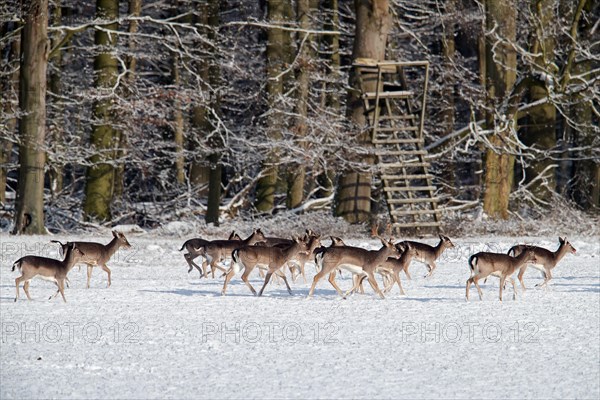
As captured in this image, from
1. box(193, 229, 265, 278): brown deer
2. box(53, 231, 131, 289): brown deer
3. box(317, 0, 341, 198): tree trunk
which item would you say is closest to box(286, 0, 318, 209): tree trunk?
box(317, 0, 341, 198): tree trunk

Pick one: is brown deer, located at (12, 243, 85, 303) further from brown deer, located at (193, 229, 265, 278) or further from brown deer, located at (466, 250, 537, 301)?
brown deer, located at (466, 250, 537, 301)

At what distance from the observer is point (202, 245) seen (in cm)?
1656

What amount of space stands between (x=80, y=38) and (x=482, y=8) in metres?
12.8

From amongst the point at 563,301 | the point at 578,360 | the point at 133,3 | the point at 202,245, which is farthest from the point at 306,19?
the point at 578,360

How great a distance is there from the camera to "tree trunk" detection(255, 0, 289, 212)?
27.5 meters

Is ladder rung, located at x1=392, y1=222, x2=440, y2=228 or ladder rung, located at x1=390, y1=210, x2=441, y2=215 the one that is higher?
ladder rung, located at x1=390, y1=210, x2=441, y2=215

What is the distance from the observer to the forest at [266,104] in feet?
80.8

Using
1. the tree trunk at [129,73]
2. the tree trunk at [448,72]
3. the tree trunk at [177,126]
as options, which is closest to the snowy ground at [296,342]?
the tree trunk at [129,73]

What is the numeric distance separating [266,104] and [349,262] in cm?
1600

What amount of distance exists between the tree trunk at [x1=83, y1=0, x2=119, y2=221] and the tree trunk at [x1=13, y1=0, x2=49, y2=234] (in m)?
3.29

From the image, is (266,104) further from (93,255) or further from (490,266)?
(490,266)

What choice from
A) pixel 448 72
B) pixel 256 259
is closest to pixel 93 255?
pixel 256 259

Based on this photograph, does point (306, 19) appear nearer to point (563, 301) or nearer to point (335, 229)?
point (335, 229)

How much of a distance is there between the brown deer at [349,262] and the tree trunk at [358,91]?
10549mm
